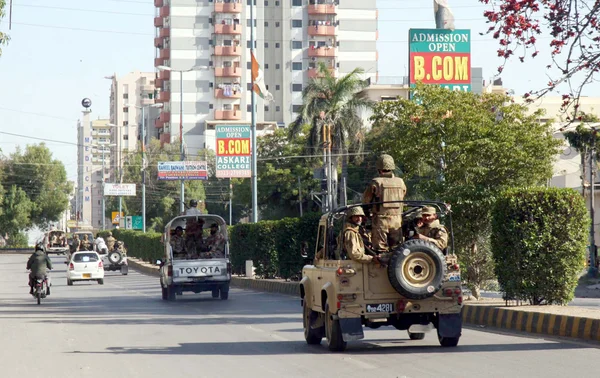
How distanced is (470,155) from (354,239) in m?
11.0

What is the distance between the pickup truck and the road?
193 inches

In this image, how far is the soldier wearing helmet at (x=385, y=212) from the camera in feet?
46.2

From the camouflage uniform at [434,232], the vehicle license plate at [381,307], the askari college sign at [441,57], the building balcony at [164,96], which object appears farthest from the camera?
the building balcony at [164,96]

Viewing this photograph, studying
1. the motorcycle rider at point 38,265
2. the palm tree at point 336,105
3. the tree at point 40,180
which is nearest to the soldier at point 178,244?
the motorcycle rider at point 38,265

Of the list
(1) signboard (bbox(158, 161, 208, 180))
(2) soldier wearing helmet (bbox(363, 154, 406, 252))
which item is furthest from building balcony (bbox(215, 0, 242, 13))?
(2) soldier wearing helmet (bbox(363, 154, 406, 252))

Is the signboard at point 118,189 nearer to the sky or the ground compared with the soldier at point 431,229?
nearer to the sky

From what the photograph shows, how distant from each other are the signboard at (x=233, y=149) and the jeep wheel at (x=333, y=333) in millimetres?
31769

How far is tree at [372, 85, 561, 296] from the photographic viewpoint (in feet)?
78.0

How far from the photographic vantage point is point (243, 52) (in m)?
129

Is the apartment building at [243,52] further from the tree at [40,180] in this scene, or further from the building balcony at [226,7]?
the tree at [40,180]

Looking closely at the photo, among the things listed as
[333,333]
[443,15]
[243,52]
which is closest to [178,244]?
[443,15]

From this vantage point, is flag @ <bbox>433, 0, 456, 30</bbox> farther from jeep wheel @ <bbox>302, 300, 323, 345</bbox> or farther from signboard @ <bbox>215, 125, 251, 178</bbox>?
jeep wheel @ <bbox>302, 300, 323, 345</bbox>

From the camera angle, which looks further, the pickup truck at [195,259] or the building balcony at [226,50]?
the building balcony at [226,50]

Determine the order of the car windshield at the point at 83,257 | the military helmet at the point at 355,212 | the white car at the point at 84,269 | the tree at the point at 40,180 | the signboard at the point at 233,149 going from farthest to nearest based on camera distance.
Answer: the tree at the point at 40,180
the car windshield at the point at 83,257
the white car at the point at 84,269
the signboard at the point at 233,149
the military helmet at the point at 355,212
